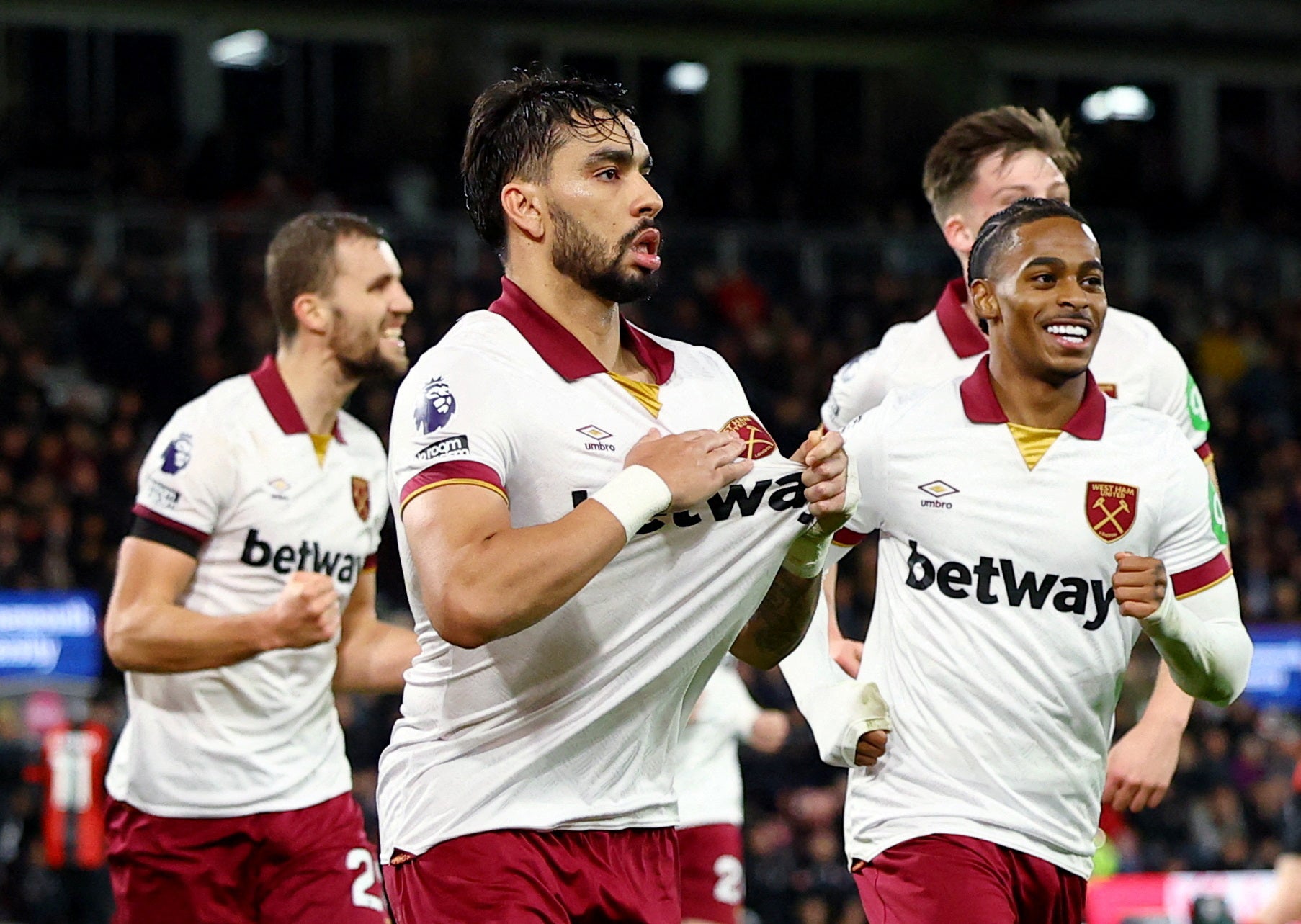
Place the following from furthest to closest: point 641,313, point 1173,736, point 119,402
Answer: point 641,313
point 119,402
point 1173,736

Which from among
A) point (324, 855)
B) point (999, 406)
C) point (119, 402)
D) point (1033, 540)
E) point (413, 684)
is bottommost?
point (324, 855)

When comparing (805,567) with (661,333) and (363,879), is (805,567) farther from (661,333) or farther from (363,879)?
(661,333)

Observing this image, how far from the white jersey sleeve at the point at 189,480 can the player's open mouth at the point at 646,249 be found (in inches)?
88.1

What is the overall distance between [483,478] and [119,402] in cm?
1171

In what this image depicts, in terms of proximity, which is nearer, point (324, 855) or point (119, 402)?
point (324, 855)

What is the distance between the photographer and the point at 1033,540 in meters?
4.06

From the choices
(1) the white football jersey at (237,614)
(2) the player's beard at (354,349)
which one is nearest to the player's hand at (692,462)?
(1) the white football jersey at (237,614)

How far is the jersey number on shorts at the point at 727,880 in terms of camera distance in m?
7.50

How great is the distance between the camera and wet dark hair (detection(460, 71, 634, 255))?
11.9 feet

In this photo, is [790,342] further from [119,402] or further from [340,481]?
[340,481]

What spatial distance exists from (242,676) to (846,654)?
186 cm

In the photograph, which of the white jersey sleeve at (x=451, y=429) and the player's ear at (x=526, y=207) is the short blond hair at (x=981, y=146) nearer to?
the player's ear at (x=526, y=207)

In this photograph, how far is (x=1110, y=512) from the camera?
4.07 meters

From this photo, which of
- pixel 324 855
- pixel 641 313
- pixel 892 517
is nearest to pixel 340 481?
pixel 324 855
